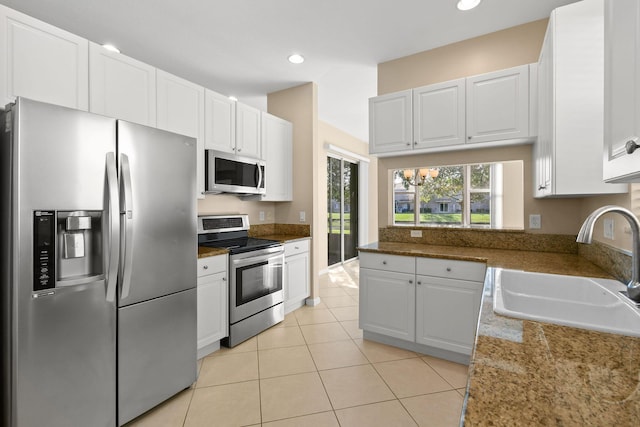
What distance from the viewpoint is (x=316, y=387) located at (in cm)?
208

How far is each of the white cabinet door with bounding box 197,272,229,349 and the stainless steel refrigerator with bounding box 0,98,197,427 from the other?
369 mm

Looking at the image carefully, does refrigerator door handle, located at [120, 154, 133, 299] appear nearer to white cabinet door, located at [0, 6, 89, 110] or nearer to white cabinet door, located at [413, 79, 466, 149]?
white cabinet door, located at [0, 6, 89, 110]

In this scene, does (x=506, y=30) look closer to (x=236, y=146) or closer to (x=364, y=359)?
(x=236, y=146)

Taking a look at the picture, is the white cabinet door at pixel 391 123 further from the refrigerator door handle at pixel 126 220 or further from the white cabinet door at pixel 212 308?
the refrigerator door handle at pixel 126 220

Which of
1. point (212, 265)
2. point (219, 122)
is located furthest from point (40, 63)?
point (212, 265)

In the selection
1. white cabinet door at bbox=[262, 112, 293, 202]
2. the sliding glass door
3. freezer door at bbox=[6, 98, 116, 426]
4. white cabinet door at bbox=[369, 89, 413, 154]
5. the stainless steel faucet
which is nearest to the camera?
the stainless steel faucet

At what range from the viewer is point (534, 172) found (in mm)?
2475

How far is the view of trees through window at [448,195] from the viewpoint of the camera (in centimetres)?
356

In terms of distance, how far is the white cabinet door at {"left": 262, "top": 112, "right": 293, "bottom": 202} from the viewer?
3.49 metres

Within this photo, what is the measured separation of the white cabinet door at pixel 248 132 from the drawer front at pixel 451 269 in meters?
2.06

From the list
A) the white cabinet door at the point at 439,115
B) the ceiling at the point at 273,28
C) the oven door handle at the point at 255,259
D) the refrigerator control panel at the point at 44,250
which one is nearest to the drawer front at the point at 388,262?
the oven door handle at the point at 255,259

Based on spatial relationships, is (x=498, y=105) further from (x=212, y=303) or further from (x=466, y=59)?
(x=212, y=303)

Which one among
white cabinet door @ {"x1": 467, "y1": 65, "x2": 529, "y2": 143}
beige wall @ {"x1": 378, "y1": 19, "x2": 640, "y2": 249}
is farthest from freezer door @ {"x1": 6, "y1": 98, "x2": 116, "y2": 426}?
A: white cabinet door @ {"x1": 467, "y1": 65, "x2": 529, "y2": 143}

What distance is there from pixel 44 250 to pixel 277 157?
2538 mm
